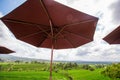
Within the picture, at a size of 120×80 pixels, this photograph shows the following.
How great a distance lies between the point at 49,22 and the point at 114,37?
7.45ft

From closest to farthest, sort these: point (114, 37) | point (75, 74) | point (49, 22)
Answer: point (49, 22) < point (114, 37) < point (75, 74)

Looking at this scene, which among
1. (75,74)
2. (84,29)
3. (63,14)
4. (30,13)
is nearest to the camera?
A: (63,14)

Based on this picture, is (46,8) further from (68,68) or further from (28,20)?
(68,68)

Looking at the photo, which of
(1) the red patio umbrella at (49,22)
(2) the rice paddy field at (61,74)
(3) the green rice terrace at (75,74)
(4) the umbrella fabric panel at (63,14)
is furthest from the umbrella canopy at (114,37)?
(2) the rice paddy field at (61,74)

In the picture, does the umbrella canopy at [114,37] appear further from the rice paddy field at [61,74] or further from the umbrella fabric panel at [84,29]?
the rice paddy field at [61,74]

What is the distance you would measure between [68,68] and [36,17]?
6172cm

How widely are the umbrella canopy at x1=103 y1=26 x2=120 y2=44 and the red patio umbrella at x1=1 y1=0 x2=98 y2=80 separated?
19.9 inches

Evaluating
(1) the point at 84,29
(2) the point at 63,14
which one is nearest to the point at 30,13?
(2) the point at 63,14

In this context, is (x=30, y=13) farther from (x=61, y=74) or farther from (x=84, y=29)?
(x=61, y=74)

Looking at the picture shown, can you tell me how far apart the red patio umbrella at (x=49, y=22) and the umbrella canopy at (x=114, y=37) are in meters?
0.51

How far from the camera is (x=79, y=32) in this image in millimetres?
5660

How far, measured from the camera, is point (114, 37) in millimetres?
5797

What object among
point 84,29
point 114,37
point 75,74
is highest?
point 84,29

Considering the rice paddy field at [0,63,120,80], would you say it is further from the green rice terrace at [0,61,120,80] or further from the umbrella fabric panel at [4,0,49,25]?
the umbrella fabric panel at [4,0,49,25]
